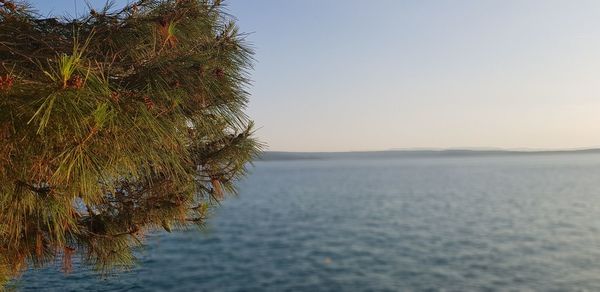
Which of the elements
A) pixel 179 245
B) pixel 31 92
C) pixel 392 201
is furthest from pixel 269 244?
pixel 392 201

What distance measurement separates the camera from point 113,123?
4207mm

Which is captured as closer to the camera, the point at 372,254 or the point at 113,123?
the point at 113,123

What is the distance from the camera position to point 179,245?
29.3 metres

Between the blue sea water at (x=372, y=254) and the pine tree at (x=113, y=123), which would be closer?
the pine tree at (x=113, y=123)

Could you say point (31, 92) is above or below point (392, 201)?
above

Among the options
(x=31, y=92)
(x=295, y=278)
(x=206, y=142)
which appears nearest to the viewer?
(x=31, y=92)

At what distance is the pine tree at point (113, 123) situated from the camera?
12.9ft

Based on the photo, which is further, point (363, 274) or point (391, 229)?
point (391, 229)

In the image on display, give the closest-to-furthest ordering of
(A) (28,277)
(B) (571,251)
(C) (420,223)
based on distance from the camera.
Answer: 1. (A) (28,277)
2. (B) (571,251)
3. (C) (420,223)

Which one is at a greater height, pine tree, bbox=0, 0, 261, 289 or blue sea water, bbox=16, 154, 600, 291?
pine tree, bbox=0, 0, 261, 289

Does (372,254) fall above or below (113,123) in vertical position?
below

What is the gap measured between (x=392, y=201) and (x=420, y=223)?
66.4ft

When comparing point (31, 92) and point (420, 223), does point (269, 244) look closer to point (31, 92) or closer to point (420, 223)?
point (420, 223)

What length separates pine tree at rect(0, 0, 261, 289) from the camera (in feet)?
12.9
